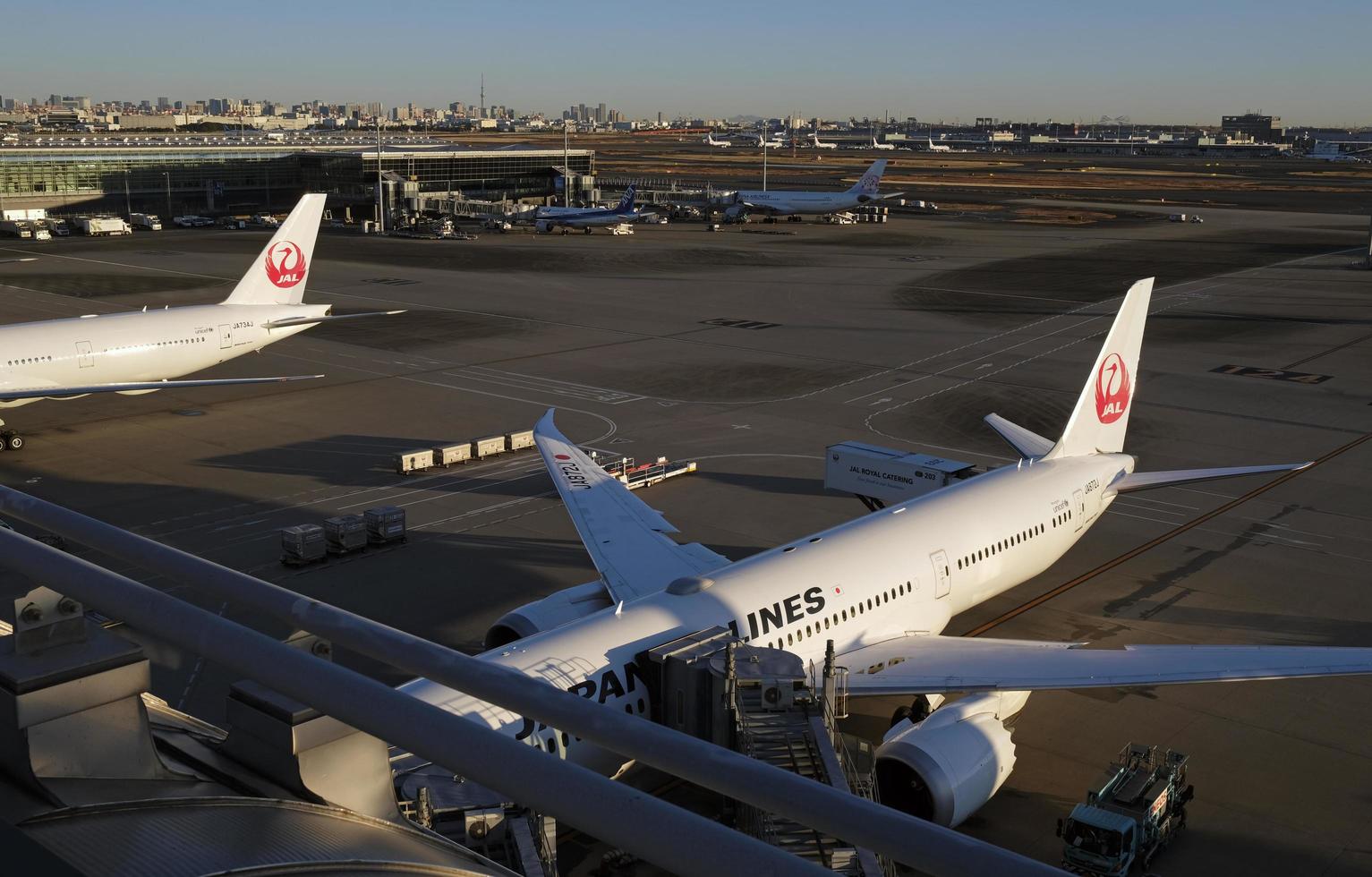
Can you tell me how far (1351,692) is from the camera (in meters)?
25.7

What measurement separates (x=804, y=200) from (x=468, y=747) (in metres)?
141

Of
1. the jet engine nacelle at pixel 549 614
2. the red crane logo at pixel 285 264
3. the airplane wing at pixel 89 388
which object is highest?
the red crane logo at pixel 285 264

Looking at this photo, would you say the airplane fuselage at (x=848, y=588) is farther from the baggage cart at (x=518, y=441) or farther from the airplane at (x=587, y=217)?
the airplane at (x=587, y=217)

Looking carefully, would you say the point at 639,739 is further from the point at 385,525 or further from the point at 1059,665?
the point at 385,525

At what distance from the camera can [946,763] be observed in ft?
64.5

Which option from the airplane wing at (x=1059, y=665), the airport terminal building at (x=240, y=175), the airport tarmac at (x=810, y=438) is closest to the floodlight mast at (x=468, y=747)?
the airport tarmac at (x=810, y=438)

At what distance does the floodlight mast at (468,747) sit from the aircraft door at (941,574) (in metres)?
22.6

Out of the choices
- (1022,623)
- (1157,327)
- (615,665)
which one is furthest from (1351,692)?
(1157,327)

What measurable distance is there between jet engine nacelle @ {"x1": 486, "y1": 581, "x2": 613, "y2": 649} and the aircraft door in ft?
23.0


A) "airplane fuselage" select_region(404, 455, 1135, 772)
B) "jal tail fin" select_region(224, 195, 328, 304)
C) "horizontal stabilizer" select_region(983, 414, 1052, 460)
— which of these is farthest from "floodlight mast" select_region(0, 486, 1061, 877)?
"jal tail fin" select_region(224, 195, 328, 304)

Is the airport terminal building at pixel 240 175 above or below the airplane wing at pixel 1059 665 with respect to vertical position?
above

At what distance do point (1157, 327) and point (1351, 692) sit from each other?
49.8 meters

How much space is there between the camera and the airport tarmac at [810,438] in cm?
2389

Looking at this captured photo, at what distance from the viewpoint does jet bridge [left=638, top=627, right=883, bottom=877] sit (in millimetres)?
16172
